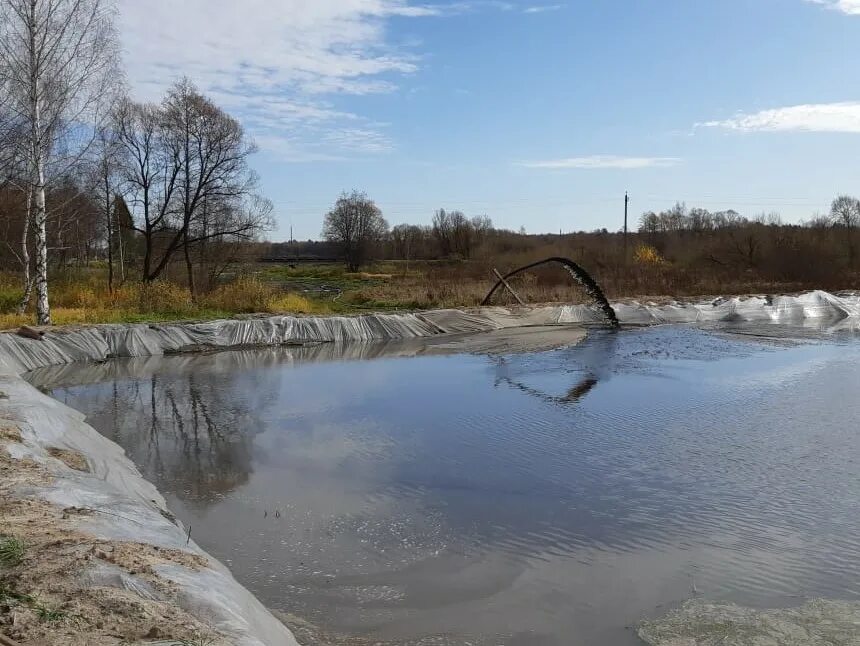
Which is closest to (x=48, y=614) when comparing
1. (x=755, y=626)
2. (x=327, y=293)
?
(x=755, y=626)

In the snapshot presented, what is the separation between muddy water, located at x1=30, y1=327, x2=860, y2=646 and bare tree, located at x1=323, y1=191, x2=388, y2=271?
38281 millimetres

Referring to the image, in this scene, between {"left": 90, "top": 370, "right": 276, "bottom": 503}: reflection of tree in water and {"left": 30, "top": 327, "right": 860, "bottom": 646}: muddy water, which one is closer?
{"left": 30, "top": 327, "right": 860, "bottom": 646}: muddy water

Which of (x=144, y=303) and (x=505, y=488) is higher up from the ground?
(x=144, y=303)

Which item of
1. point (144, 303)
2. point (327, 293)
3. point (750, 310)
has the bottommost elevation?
point (750, 310)

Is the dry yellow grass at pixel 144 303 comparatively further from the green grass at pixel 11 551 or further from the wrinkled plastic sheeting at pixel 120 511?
the green grass at pixel 11 551

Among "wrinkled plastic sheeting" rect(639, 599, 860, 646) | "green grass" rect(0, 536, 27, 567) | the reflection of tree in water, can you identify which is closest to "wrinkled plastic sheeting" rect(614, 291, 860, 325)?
the reflection of tree in water

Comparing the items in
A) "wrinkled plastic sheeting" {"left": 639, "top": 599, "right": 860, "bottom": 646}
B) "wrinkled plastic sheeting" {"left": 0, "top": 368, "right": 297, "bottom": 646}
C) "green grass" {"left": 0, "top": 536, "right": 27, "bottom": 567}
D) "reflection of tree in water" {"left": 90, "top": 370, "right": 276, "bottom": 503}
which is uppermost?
"green grass" {"left": 0, "top": 536, "right": 27, "bottom": 567}

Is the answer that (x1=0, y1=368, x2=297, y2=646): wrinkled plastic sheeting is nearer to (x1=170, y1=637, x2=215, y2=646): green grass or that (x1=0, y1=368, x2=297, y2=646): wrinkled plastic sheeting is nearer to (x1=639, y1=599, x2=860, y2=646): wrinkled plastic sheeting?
(x1=170, y1=637, x2=215, y2=646): green grass

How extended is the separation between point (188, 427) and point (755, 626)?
21.6 feet

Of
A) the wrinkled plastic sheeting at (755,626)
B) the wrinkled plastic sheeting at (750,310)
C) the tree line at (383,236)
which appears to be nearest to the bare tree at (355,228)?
the tree line at (383,236)

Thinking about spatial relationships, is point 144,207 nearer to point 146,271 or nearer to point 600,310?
point 146,271

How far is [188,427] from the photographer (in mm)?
8453

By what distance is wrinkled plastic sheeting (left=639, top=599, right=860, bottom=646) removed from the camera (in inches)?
143

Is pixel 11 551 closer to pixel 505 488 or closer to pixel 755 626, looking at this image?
pixel 755 626
